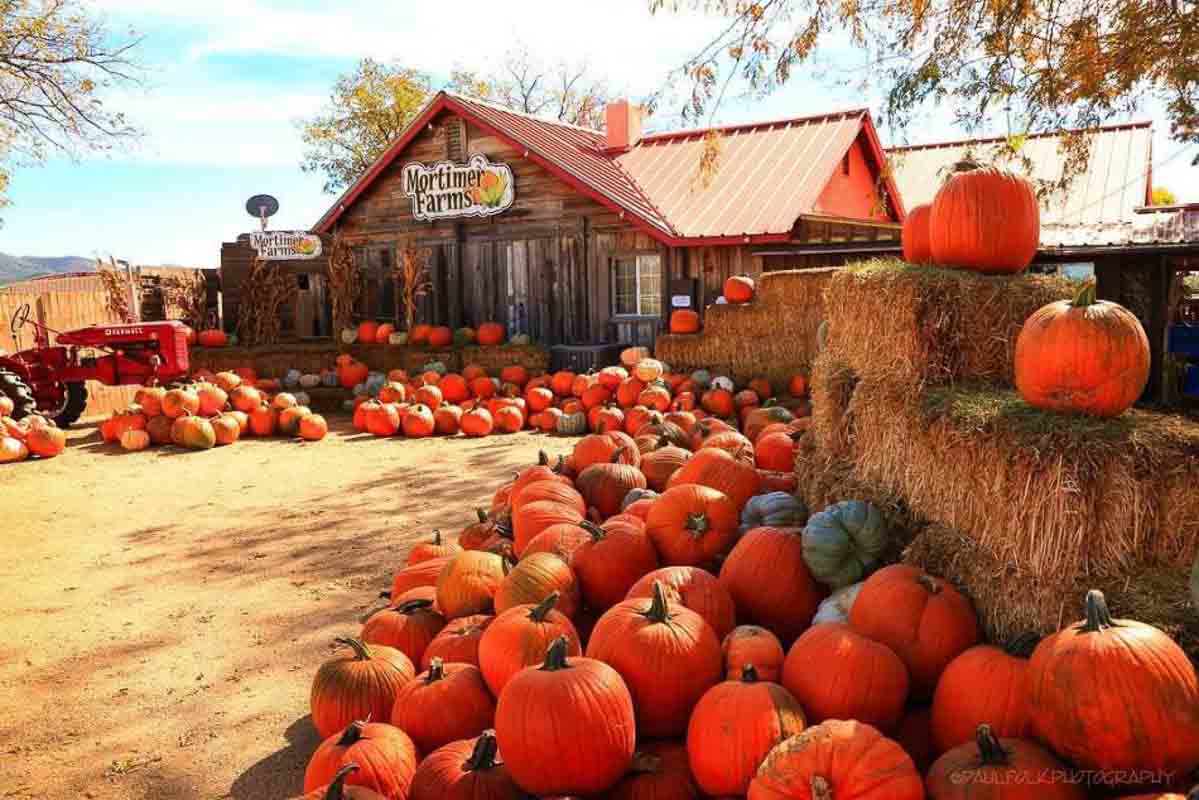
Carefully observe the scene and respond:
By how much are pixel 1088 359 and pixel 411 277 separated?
14.2 metres

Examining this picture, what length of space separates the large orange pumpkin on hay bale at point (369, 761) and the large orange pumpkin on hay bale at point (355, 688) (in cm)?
38

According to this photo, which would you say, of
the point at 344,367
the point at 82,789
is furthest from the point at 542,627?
the point at 344,367

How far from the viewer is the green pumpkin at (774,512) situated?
441 centimetres

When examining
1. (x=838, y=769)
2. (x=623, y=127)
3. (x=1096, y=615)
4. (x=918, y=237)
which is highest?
(x=623, y=127)

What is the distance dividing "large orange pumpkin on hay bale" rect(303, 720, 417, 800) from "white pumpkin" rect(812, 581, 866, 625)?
67.6 inches

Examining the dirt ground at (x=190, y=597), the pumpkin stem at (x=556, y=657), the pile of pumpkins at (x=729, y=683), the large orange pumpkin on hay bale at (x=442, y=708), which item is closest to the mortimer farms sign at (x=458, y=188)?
the dirt ground at (x=190, y=597)

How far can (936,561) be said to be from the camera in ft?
11.3

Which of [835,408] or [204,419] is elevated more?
[835,408]

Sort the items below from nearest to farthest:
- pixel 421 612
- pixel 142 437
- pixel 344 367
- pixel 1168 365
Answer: pixel 421 612
pixel 1168 365
pixel 142 437
pixel 344 367

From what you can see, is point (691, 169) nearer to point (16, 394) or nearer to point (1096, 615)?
point (16, 394)

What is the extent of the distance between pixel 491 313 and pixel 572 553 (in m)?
13.4

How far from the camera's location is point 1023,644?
2.86 meters

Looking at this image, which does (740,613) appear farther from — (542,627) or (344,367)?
(344,367)

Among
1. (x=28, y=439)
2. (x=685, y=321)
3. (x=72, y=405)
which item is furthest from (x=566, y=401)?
(x=72, y=405)
